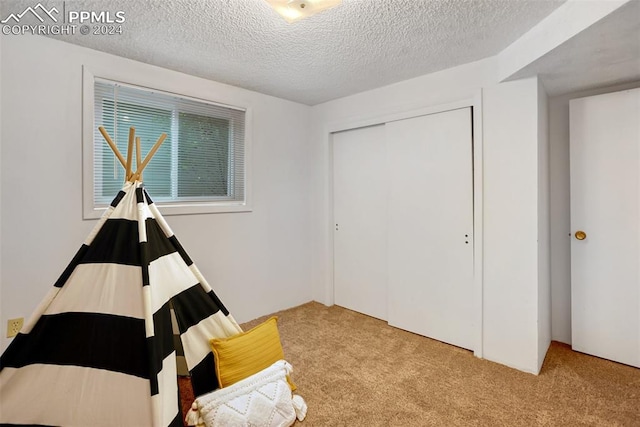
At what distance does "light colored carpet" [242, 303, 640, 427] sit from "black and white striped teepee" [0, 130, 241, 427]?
0.89 m

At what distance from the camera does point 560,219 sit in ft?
8.88

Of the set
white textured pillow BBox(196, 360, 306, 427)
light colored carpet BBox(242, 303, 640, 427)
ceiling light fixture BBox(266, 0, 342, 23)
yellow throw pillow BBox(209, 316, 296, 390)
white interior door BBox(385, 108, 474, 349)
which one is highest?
ceiling light fixture BBox(266, 0, 342, 23)

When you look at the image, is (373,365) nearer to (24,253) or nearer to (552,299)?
(552,299)

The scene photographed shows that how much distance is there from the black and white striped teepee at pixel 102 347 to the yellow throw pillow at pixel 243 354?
28cm

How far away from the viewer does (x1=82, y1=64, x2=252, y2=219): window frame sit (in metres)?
2.24

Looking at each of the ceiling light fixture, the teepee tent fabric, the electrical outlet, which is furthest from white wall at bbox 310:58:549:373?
the electrical outlet

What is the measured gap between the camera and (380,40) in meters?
2.12

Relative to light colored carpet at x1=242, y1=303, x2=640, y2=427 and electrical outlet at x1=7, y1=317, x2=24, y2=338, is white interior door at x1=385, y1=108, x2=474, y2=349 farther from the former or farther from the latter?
electrical outlet at x1=7, y1=317, x2=24, y2=338

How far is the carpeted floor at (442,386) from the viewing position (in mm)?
1790

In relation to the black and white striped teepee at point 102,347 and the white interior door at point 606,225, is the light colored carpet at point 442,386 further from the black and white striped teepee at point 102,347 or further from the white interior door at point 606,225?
the black and white striped teepee at point 102,347

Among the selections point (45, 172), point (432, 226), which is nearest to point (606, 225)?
point (432, 226)

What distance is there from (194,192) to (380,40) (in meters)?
1.98

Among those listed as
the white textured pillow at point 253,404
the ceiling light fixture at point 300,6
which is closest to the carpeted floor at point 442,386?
the white textured pillow at point 253,404

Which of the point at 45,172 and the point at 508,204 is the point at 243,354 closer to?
the point at 45,172
